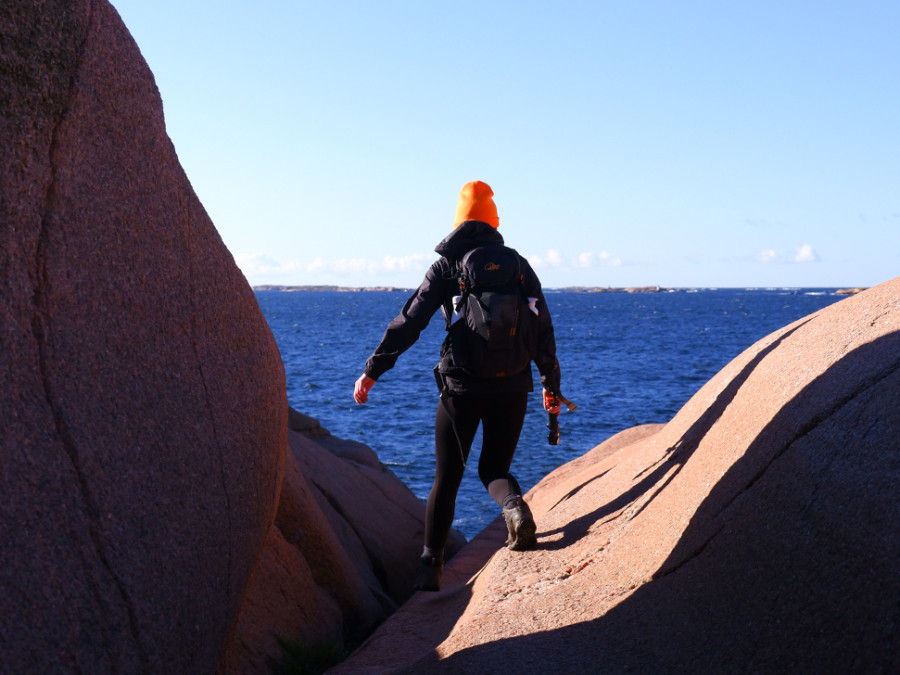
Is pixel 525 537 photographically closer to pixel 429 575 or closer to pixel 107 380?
pixel 429 575

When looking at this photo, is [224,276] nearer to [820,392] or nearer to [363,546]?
[820,392]

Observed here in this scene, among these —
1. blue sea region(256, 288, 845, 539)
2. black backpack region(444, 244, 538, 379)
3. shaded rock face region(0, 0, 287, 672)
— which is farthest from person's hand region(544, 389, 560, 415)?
blue sea region(256, 288, 845, 539)

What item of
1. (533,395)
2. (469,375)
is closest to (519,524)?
(469,375)

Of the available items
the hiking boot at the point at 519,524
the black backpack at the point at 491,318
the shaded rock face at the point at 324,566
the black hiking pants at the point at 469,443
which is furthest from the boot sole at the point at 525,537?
the shaded rock face at the point at 324,566

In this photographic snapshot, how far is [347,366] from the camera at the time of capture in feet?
138

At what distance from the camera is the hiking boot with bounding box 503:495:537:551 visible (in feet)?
15.5

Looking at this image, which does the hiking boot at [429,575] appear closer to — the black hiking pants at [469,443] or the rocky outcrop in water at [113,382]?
the black hiking pants at [469,443]

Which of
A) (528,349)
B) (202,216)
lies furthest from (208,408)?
(528,349)

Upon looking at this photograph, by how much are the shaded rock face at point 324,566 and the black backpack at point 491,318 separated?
1422 millimetres

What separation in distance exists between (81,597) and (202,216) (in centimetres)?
167

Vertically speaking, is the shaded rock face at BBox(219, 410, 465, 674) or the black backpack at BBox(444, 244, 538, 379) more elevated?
the black backpack at BBox(444, 244, 538, 379)

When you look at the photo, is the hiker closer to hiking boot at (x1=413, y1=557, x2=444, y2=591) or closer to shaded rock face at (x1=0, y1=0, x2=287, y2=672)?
hiking boot at (x1=413, y1=557, x2=444, y2=591)

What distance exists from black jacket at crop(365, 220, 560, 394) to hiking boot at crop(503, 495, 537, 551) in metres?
0.68

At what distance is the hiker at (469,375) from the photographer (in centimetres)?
458
